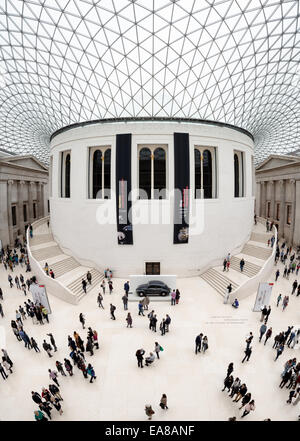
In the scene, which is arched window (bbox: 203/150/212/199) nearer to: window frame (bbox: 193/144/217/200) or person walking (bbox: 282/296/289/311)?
window frame (bbox: 193/144/217/200)

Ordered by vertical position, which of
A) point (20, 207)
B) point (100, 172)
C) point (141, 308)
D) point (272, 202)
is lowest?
point (141, 308)

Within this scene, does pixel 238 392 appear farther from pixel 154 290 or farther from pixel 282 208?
pixel 282 208

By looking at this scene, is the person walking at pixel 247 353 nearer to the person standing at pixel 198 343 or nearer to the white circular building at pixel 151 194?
the person standing at pixel 198 343

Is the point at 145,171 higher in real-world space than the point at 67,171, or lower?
lower

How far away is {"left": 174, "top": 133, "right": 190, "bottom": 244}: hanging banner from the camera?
1998 cm

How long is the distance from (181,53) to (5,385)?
32.3 m

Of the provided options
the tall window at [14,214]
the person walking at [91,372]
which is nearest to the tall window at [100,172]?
the person walking at [91,372]

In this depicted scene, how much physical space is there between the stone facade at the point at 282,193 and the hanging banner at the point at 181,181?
1881 centimetres

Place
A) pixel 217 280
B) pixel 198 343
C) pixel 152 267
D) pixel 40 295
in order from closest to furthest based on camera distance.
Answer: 1. pixel 198 343
2. pixel 40 295
3. pixel 217 280
4. pixel 152 267

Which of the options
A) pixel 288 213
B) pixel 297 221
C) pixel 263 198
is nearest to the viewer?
pixel 297 221

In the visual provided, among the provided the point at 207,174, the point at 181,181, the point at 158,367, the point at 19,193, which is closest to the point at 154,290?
the point at 158,367

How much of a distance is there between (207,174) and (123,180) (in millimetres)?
8909

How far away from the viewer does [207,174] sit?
22.2 metres

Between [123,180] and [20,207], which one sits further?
[20,207]
